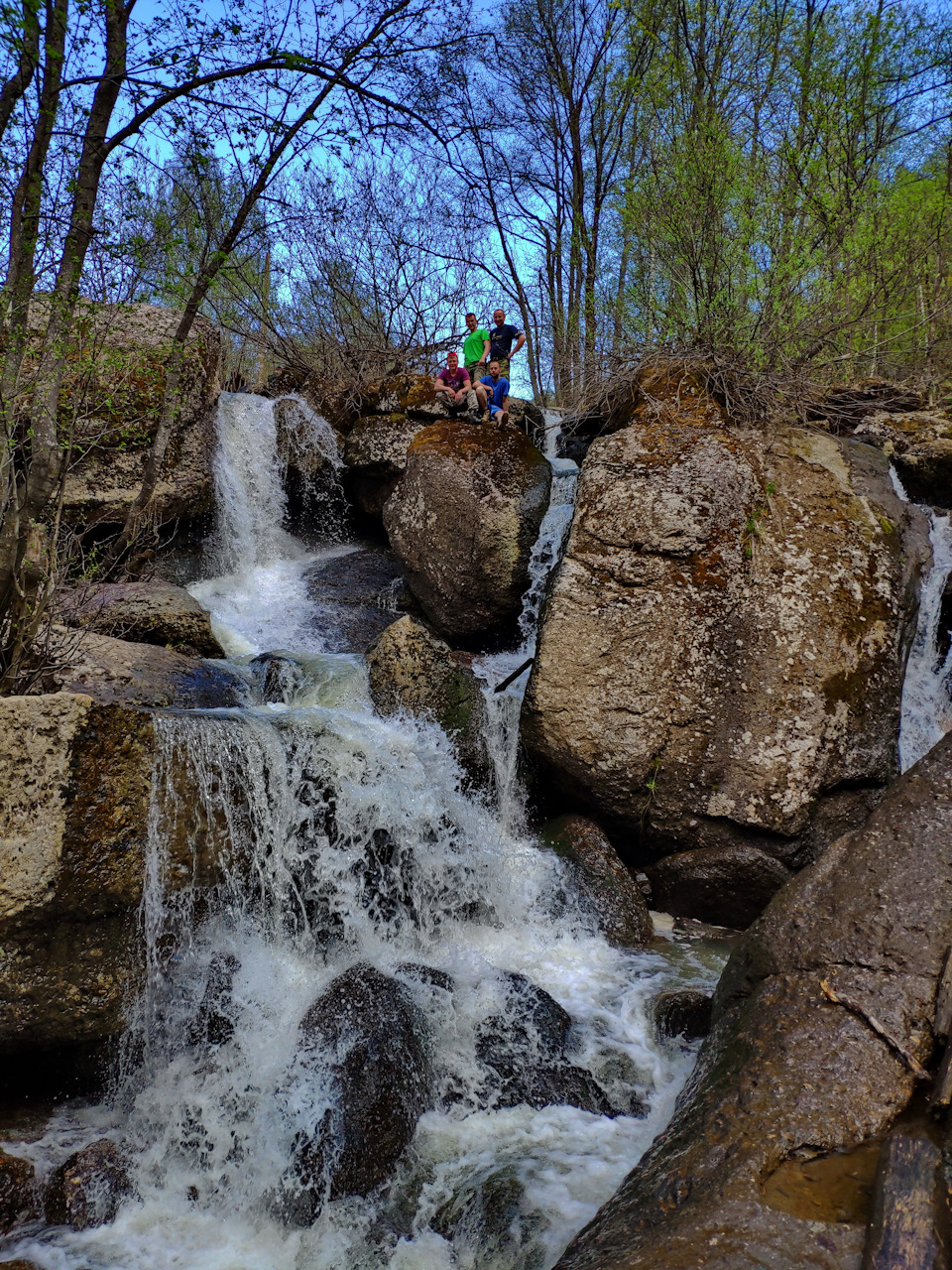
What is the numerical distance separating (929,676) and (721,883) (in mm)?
2834

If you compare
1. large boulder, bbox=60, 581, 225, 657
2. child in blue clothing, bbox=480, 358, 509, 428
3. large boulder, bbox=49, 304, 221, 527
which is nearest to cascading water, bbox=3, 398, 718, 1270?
large boulder, bbox=60, 581, 225, 657

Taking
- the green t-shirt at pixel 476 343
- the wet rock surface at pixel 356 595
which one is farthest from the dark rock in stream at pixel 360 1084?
the green t-shirt at pixel 476 343

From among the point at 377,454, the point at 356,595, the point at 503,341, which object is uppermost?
the point at 503,341

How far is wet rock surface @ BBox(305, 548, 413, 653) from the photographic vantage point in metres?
8.97

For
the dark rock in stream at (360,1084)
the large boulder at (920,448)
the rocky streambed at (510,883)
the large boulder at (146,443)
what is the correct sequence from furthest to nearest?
the large boulder at (920,448) < the large boulder at (146,443) < the dark rock in stream at (360,1084) < the rocky streambed at (510,883)

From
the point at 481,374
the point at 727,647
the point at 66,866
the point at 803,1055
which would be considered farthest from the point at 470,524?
the point at 803,1055

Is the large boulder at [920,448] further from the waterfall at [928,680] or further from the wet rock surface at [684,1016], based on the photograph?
the wet rock surface at [684,1016]

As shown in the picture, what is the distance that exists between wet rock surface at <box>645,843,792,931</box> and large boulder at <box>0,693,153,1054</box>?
387cm

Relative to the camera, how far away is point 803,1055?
2.71 metres

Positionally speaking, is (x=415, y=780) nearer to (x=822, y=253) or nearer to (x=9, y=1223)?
(x=9, y=1223)

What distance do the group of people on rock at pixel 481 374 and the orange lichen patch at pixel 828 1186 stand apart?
911cm

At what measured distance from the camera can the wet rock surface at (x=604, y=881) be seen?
5.60 metres

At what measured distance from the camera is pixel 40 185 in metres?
5.33

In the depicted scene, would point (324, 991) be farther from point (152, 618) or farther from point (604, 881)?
point (152, 618)
